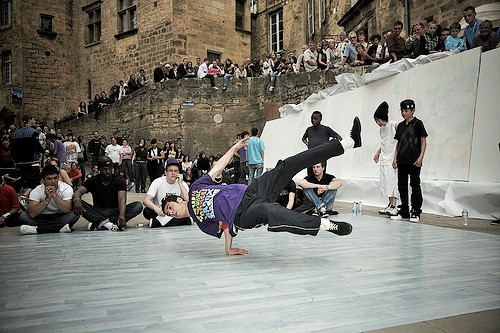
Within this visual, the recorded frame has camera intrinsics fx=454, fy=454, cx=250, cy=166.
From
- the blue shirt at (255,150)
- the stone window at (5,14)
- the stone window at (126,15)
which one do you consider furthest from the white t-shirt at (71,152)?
the stone window at (5,14)

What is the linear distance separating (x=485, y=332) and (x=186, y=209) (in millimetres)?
2735

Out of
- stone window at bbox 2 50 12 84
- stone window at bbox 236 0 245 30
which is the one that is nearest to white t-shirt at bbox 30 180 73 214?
stone window at bbox 236 0 245 30

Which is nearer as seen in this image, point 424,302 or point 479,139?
point 424,302

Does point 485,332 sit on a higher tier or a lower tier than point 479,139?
lower

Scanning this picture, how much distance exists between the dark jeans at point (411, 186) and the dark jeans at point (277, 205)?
266cm

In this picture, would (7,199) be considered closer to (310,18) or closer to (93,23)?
(310,18)

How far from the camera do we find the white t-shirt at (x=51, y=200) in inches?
225

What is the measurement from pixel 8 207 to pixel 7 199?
0.13m

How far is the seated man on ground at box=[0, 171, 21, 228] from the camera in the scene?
6.58m

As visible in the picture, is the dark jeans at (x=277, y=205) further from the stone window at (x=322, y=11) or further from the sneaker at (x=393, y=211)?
the stone window at (x=322, y=11)

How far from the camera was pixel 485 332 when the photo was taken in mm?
1926

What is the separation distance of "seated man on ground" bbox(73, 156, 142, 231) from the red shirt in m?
1.36

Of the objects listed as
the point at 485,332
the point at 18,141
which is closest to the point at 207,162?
the point at 18,141

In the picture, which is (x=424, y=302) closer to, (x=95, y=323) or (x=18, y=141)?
(x=95, y=323)
